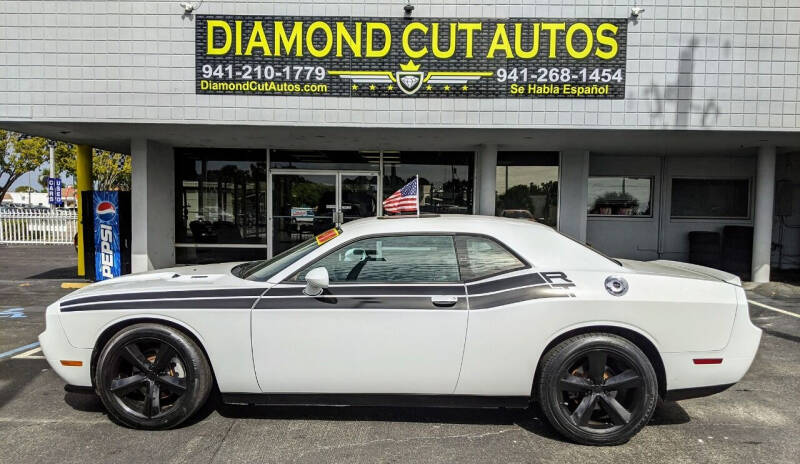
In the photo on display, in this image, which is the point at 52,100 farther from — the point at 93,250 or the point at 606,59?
the point at 606,59

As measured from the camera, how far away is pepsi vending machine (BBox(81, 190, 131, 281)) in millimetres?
9930

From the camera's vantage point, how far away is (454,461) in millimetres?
3123

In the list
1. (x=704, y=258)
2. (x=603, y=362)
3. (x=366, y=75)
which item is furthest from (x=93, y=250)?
(x=704, y=258)

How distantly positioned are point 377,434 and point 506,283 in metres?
1.37

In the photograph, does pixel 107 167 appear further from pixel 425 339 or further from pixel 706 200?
pixel 425 339

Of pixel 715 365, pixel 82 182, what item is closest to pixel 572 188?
pixel 715 365

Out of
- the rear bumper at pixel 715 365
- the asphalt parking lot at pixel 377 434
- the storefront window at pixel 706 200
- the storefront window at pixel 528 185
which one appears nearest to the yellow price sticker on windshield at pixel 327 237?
the asphalt parking lot at pixel 377 434

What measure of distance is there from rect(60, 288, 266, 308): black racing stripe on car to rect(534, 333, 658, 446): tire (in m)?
2.07

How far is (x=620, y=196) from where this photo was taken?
12289 mm

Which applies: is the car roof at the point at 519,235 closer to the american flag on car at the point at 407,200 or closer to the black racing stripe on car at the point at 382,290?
the black racing stripe on car at the point at 382,290

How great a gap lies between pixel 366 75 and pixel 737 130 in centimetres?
635

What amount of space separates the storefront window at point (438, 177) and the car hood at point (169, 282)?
780 centimetres

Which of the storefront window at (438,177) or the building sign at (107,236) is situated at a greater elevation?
the storefront window at (438,177)

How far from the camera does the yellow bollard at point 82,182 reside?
10242 millimetres
